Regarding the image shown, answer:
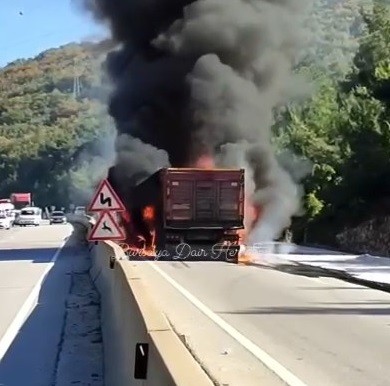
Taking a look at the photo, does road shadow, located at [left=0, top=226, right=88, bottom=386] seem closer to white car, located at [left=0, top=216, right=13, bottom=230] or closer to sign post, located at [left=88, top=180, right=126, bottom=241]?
sign post, located at [left=88, top=180, right=126, bottom=241]

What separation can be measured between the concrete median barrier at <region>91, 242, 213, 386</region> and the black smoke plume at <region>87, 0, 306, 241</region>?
23964 millimetres

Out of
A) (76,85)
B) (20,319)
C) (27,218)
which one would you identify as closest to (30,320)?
(20,319)

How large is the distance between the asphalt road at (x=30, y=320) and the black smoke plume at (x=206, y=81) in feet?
28.9

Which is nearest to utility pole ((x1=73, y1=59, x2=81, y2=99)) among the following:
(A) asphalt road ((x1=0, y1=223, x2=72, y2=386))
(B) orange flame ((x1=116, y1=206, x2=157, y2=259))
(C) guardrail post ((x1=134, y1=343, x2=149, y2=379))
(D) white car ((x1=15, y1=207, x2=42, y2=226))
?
(D) white car ((x1=15, y1=207, x2=42, y2=226))

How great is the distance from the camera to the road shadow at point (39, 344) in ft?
33.0

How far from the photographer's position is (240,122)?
120 ft

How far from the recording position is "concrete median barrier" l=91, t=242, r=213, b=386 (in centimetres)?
511

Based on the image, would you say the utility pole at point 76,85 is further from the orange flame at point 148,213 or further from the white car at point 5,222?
the orange flame at point 148,213

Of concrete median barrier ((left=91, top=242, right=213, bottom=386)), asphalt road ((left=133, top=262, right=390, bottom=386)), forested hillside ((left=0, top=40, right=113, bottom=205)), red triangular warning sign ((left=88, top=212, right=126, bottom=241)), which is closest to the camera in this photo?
concrete median barrier ((left=91, top=242, right=213, bottom=386))

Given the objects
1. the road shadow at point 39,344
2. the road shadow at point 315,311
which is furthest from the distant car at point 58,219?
the road shadow at point 315,311

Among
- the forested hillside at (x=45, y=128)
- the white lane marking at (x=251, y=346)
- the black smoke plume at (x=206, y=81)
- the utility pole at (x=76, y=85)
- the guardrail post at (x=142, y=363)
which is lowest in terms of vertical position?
the white lane marking at (x=251, y=346)

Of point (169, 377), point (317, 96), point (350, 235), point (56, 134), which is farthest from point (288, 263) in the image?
point (56, 134)

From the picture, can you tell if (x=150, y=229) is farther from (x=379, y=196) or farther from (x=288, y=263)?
(x=379, y=196)

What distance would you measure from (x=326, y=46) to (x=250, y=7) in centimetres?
8698
